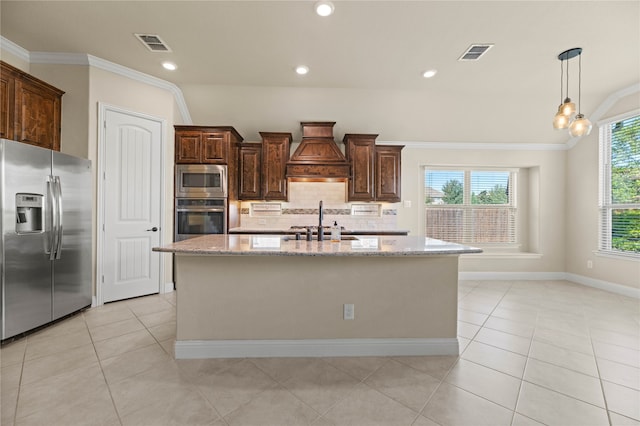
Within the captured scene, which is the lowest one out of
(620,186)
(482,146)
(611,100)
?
(620,186)

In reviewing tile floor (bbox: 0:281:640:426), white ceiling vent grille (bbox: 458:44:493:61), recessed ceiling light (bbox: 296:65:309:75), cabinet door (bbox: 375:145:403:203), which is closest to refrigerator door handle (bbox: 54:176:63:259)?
tile floor (bbox: 0:281:640:426)

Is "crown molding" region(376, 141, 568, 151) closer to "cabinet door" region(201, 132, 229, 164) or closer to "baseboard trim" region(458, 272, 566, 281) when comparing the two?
"baseboard trim" region(458, 272, 566, 281)

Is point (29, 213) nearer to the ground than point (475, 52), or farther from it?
nearer to the ground

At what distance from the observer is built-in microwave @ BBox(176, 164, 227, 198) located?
4066mm

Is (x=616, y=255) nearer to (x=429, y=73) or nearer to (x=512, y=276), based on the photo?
(x=512, y=276)

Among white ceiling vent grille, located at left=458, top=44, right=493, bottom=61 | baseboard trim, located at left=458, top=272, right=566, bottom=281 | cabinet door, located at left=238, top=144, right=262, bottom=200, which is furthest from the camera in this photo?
baseboard trim, located at left=458, top=272, right=566, bottom=281

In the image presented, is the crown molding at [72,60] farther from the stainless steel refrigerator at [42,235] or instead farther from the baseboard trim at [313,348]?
the baseboard trim at [313,348]

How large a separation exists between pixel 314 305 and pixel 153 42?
3.30 meters

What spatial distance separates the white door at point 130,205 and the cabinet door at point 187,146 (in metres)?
0.27

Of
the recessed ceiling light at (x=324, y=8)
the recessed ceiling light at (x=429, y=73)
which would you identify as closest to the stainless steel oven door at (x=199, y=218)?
the recessed ceiling light at (x=324, y=8)

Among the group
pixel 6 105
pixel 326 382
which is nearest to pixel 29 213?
pixel 6 105

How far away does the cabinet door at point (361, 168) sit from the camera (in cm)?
466

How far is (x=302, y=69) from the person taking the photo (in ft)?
11.5

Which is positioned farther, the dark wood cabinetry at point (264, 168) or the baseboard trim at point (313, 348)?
the dark wood cabinetry at point (264, 168)
